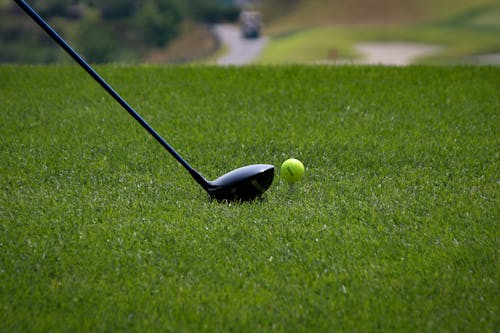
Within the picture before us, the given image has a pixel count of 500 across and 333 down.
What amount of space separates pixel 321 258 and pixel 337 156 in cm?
219

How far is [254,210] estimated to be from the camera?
15.5 ft

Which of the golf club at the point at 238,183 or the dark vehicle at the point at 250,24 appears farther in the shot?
the dark vehicle at the point at 250,24

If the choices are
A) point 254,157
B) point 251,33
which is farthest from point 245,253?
point 251,33

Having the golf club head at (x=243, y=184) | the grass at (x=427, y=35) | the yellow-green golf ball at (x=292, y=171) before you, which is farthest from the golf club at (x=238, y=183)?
the grass at (x=427, y=35)

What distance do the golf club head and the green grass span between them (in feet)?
0.28

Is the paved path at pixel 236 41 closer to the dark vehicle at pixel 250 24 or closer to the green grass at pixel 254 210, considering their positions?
the dark vehicle at pixel 250 24

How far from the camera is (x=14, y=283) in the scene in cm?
371

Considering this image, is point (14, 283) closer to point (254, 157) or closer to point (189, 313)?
point (189, 313)

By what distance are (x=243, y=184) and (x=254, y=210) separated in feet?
0.65

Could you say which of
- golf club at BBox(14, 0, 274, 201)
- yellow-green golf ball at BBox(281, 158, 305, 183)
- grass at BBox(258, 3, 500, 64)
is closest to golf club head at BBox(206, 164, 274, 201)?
golf club at BBox(14, 0, 274, 201)

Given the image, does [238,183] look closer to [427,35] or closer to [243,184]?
[243,184]

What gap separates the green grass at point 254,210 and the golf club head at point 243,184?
0.09m

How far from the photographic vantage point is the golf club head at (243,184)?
4.73 metres

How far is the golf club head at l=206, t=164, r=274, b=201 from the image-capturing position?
473cm
